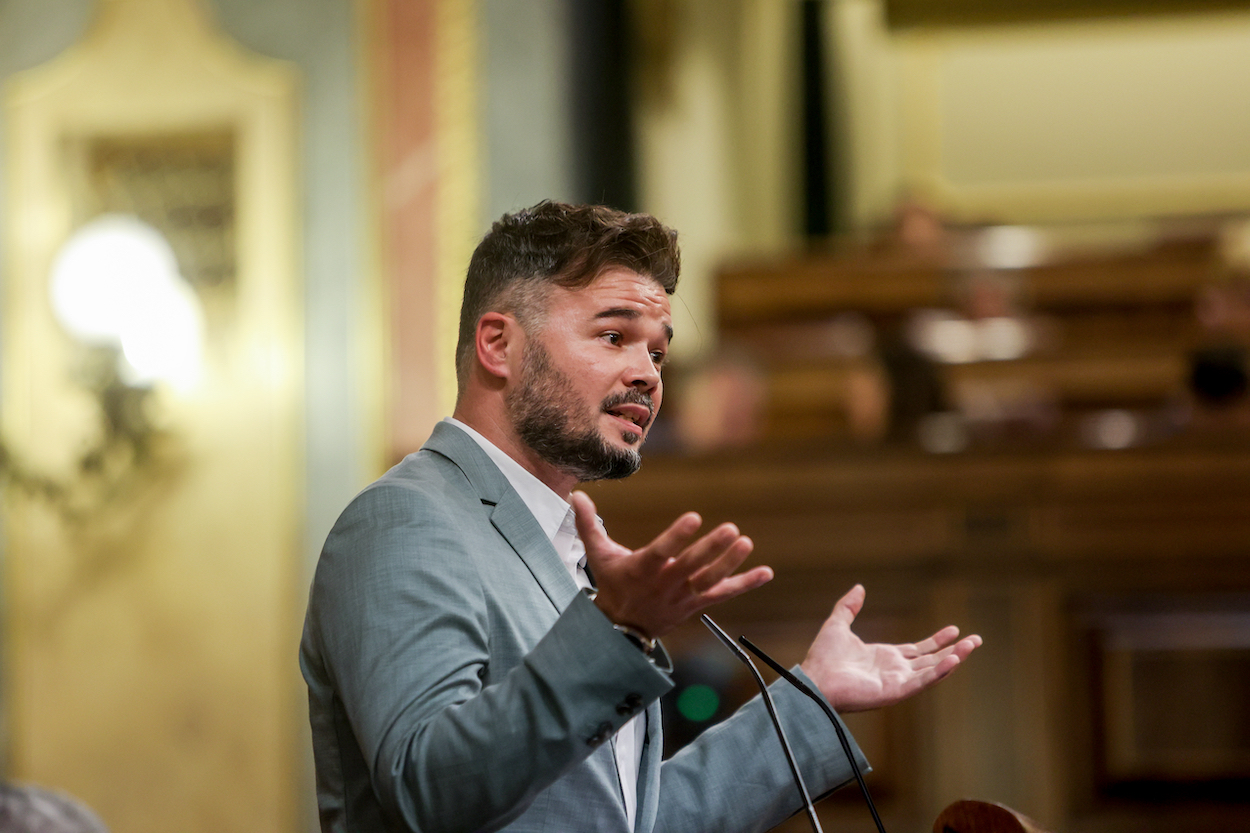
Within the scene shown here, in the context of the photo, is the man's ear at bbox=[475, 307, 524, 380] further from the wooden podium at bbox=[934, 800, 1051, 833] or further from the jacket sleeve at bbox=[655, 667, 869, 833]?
the wooden podium at bbox=[934, 800, 1051, 833]

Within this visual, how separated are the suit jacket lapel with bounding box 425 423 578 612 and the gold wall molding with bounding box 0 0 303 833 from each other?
3.63 meters

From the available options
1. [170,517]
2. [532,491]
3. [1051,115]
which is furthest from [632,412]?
[1051,115]

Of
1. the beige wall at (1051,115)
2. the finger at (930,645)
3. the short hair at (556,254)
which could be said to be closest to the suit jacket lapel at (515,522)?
the short hair at (556,254)

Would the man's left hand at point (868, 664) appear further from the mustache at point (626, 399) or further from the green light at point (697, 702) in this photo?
the green light at point (697, 702)

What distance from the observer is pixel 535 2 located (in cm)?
519

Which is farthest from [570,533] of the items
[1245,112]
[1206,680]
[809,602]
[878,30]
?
[1245,112]

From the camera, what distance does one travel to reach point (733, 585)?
3.68 ft

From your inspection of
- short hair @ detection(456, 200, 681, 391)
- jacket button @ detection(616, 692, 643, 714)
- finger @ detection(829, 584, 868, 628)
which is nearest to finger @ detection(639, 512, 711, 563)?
jacket button @ detection(616, 692, 643, 714)

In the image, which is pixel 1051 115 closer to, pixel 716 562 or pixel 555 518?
pixel 555 518

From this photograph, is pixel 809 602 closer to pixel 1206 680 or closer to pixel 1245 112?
pixel 1206 680

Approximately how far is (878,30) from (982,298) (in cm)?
436

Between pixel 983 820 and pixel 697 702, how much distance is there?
7.13ft

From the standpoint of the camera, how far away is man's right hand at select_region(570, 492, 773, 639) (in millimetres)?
1102

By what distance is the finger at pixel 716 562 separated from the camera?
43.2 inches
